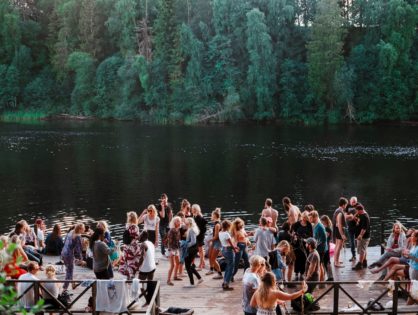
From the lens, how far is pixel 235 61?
3000 inches

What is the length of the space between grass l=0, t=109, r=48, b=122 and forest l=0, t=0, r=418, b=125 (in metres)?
0.31

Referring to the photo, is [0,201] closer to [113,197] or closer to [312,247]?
[113,197]

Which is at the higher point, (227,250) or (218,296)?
(227,250)

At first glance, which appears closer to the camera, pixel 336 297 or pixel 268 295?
pixel 268 295

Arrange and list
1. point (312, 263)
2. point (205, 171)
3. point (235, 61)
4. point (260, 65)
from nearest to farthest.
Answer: point (312, 263) < point (205, 171) < point (260, 65) < point (235, 61)

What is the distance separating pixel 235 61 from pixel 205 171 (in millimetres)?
37648

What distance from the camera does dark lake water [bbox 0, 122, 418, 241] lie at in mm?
30688

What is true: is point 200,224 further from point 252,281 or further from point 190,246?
point 252,281

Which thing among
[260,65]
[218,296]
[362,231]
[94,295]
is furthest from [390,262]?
[260,65]

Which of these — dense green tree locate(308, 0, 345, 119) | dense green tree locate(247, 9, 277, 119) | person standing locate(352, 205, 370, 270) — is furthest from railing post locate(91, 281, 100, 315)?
dense green tree locate(308, 0, 345, 119)

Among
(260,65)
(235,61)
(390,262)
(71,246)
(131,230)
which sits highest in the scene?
(235,61)

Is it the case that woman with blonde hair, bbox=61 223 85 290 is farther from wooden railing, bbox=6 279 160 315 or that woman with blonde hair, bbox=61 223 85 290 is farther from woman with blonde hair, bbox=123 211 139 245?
wooden railing, bbox=6 279 160 315

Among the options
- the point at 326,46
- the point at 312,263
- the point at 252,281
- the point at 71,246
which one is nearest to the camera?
the point at 252,281

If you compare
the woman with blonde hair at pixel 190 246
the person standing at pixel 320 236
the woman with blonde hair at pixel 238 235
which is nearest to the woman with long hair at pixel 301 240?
the person standing at pixel 320 236
